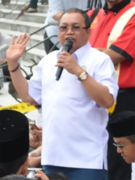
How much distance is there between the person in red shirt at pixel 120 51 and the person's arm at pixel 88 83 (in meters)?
0.65

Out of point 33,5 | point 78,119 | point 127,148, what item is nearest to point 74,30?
point 78,119

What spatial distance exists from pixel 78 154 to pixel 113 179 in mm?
998

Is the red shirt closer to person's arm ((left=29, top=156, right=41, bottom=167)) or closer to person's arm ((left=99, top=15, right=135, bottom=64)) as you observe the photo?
person's arm ((left=99, top=15, right=135, bottom=64))

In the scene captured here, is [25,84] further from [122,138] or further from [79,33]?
[122,138]

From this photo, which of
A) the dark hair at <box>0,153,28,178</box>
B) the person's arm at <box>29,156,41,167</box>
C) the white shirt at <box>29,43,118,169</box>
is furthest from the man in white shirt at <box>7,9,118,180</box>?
the person's arm at <box>29,156,41,167</box>

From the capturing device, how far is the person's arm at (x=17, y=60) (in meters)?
2.28

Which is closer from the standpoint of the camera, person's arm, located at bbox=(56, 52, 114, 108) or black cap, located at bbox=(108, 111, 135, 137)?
person's arm, located at bbox=(56, 52, 114, 108)

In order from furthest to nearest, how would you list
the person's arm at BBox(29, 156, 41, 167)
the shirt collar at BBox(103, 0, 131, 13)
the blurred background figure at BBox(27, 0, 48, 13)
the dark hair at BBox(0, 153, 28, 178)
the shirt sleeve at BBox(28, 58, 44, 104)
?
the blurred background figure at BBox(27, 0, 48, 13) → the person's arm at BBox(29, 156, 41, 167) → the shirt collar at BBox(103, 0, 131, 13) → the shirt sleeve at BBox(28, 58, 44, 104) → the dark hair at BBox(0, 153, 28, 178)

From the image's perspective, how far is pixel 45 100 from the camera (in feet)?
7.41

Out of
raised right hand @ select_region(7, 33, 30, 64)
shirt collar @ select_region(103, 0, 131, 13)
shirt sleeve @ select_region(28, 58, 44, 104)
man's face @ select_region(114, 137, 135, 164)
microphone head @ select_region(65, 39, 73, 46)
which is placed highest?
shirt collar @ select_region(103, 0, 131, 13)

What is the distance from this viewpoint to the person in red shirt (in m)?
2.71

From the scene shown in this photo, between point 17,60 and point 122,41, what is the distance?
0.80 metres

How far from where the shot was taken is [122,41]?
2.71 meters

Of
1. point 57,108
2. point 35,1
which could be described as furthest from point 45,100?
point 35,1
